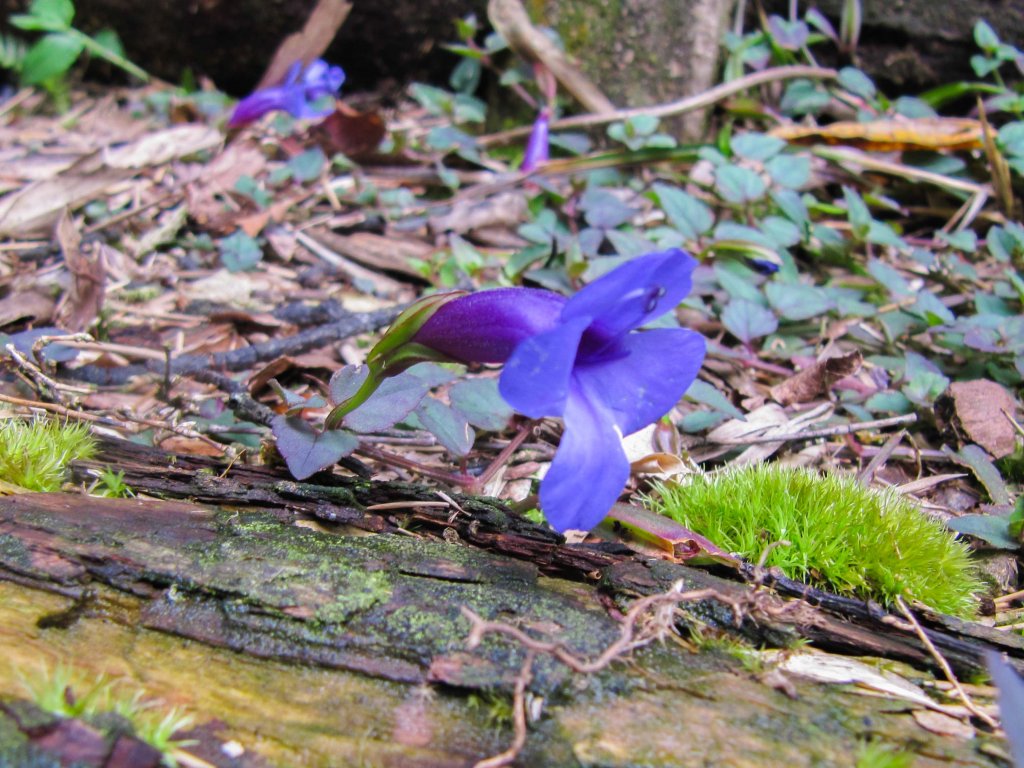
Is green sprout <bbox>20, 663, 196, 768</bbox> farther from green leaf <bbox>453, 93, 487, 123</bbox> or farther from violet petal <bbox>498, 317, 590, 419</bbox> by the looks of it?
green leaf <bbox>453, 93, 487, 123</bbox>

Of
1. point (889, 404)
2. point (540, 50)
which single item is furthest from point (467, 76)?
point (889, 404)

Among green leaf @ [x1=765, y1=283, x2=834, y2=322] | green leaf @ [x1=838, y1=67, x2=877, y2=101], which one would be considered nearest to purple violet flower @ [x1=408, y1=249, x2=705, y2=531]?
green leaf @ [x1=765, y1=283, x2=834, y2=322]

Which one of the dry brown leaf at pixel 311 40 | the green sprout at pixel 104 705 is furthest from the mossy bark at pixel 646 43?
the green sprout at pixel 104 705

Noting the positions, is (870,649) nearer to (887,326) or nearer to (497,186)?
(887,326)

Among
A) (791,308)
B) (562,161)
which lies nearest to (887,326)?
(791,308)

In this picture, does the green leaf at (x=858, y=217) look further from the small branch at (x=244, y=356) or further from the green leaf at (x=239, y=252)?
the green leaf at (x=239, y=252)
